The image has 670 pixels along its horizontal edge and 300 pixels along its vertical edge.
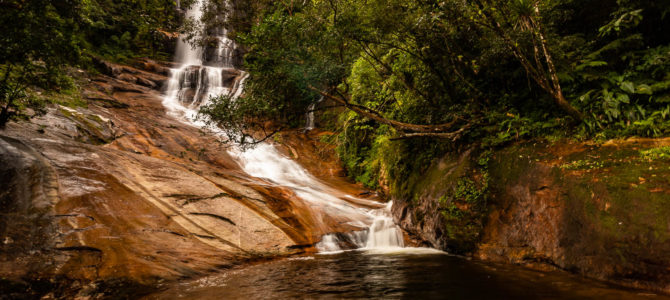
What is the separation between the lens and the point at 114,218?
5.78 metres

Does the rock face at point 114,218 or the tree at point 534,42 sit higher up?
the tree at point 534,42

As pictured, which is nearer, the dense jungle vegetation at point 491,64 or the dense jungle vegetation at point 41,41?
the dense jungle vegetation at point 41,41

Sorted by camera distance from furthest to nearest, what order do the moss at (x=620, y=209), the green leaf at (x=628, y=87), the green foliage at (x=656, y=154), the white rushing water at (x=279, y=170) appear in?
the white rushing water at (x=279, y=170) → the green leaf at (x=628, y=87) → the green foliage at (x=656, y=154) → the moss at (x=620, y=209)

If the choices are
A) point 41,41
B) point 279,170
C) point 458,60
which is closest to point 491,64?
point 458,60

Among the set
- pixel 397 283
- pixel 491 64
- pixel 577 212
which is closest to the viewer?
pixel 577 212

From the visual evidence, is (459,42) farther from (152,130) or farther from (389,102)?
(152,130)

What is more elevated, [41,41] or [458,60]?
[458,60]

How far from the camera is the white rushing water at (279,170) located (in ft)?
27.3

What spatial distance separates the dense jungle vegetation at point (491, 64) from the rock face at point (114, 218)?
2163 millimetres

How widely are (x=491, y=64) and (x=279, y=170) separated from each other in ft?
32.3

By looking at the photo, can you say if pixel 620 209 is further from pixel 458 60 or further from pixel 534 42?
pixel 458 60

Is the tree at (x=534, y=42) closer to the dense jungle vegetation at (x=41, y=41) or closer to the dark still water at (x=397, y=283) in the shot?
the dark still water at (x=397, y=283)

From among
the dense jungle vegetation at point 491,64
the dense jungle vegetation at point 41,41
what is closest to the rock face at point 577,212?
the dense jungle vegetation at point 491,64

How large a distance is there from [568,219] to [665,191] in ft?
3.65
